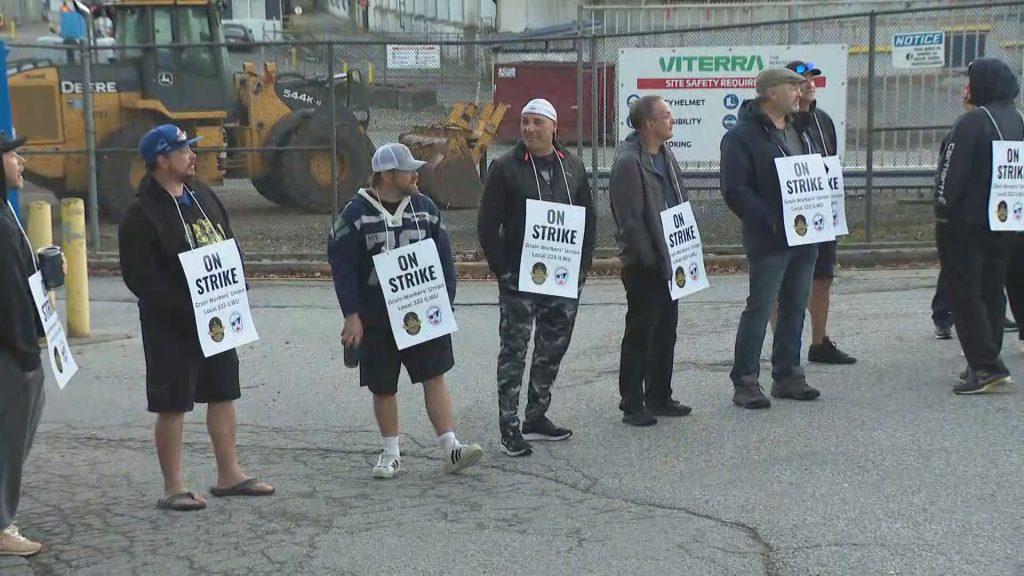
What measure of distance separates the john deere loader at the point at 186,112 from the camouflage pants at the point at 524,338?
7440 mm

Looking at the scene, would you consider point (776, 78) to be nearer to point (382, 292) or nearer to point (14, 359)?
point (382, 292)

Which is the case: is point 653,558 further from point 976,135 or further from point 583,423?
point 976,135

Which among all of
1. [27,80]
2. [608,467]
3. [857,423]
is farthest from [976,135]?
[27,80]

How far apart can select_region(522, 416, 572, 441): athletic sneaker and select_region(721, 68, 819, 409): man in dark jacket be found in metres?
1.24

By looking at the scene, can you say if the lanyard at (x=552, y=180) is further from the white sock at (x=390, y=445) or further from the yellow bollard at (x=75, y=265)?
the yellow bollard at (x=75, y=265)

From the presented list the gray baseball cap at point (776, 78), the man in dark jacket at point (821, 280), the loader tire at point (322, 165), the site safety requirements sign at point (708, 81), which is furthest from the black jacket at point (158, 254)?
the loader tire at point (322, 165)

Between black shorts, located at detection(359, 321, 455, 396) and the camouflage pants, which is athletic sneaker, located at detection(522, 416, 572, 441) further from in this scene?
black shorts, located at detection(359, 321, 455, 396)

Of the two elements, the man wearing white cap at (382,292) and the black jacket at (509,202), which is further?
the black jacket at (509,202)

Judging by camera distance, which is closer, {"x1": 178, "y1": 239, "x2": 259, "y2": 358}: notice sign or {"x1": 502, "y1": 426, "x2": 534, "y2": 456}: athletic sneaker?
{"x1": 178, "y1": 239, "x2": 259, "y2": 358}: notice sign

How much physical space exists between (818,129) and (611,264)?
185 inches

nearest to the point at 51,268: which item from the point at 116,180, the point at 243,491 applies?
the point at 243,491

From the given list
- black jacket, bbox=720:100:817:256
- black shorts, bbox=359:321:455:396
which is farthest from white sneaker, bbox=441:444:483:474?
black jacket, bbox=720:100:817:256

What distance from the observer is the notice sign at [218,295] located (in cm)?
593

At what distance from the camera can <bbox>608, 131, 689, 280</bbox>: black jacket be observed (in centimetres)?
712
